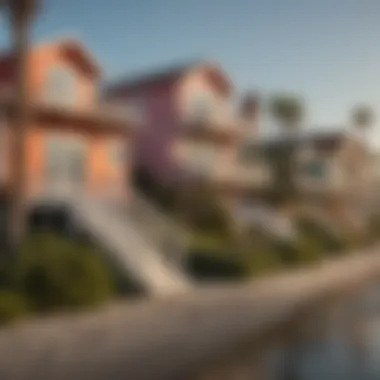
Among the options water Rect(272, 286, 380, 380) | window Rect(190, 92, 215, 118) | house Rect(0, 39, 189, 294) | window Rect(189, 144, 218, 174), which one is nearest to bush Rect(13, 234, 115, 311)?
house Rect(0, 39, 189, 294)

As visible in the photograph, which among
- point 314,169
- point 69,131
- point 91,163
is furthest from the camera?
point 314,169

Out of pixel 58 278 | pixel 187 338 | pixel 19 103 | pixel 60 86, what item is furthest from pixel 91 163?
pixel 187 338

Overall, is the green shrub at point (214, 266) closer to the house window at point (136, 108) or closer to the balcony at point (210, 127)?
the house window at point (136, 108)

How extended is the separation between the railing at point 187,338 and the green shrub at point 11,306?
304mm

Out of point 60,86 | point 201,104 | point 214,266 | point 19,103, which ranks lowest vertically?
point 214,266

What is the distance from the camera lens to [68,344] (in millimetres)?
8047

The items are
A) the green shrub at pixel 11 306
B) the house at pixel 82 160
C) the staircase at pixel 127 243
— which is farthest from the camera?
the house at pixel 82 160

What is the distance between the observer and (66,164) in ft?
53.9

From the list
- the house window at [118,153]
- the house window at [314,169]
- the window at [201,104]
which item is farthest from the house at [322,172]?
the house window at [118,153]

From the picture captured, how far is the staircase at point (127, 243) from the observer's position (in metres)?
12.4

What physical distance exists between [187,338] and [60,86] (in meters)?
9.66

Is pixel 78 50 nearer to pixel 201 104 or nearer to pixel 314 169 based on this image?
pixel 201 104

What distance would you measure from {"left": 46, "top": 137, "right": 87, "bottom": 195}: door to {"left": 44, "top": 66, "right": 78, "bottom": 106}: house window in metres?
0.94

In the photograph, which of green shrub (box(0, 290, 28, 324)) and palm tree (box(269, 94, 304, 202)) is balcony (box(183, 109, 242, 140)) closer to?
palm tree (box(269, 94, 304, 202))
